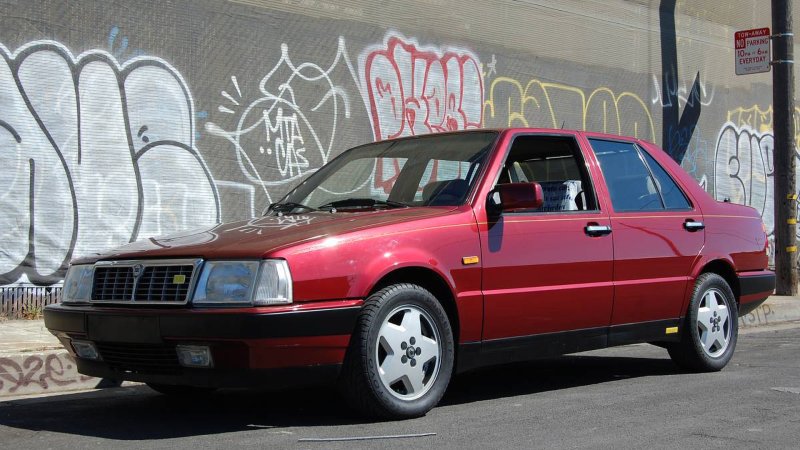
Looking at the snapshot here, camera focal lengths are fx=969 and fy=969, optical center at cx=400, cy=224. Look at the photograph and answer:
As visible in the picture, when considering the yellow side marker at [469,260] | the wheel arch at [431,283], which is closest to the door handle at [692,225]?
the yellow side marker at [469,260]

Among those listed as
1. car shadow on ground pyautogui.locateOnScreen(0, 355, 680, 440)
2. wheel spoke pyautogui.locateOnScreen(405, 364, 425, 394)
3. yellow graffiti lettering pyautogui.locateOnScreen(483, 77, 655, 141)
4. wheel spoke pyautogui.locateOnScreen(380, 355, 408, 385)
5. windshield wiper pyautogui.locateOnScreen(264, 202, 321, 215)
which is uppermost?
yellow graffiti lettering pyautogui.locateOnScreen(483, 77, 655, 141)

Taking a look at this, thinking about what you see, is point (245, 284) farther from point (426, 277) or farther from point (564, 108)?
point (564, 108)

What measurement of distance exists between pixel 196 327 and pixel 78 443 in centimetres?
77

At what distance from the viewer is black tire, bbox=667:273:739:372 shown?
6.58m

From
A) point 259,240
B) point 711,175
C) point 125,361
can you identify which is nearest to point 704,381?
point 259,240

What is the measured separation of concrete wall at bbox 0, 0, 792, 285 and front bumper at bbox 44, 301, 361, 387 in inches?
72.2

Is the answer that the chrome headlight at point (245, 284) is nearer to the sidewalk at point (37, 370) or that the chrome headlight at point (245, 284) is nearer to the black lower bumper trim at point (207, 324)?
the black lower bumper trim at point (207, 324)

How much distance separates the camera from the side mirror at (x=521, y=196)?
5.22 metres

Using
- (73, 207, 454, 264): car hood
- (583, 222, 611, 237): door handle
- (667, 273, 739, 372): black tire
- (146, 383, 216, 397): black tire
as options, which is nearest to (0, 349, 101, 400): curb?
(146, 383, 216, 397): black tire

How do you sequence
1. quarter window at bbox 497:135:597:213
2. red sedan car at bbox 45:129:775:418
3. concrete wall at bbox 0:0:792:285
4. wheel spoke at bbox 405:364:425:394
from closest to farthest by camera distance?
1. red sedan car at bbox 45:129:775:418
2. wheel spoke at bbox 405:364:425:394
3. quarter window at bbox 497:135:597:213
4. concrete wall at bbox 0:0:792:285

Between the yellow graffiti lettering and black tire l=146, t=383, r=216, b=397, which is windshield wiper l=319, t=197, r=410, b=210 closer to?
black tire l=146, t=383, r=216, b=397

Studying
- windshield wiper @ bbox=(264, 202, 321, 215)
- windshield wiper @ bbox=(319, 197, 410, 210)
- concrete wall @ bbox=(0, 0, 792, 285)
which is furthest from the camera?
concrete wall @ bbox=(0, 0, 792, 285)

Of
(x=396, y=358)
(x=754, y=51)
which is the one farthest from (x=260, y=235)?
(x=754, y=51)

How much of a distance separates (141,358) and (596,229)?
9.20 ft
